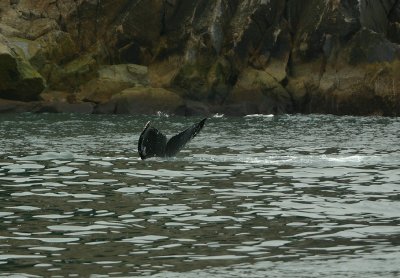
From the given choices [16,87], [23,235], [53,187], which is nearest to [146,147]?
[53,187]

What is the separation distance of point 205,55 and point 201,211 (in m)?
51.7

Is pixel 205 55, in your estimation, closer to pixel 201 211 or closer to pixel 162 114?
pixel 162 114

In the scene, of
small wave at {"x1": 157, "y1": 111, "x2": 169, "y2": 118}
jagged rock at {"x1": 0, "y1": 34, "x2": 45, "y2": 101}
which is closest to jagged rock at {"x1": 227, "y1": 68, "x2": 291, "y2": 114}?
small wave at {"x1": 157, "y1": 111, "x2": 169, "y2": 118}

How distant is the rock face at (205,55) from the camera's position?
64438mm

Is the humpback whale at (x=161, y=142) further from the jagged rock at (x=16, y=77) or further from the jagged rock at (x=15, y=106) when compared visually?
the jagged rock at (x=15, y=106)

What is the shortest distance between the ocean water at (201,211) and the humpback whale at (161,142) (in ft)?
1.52

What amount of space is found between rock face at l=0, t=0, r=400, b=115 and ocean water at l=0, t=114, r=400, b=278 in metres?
29.2

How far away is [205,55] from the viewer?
68.7 metres

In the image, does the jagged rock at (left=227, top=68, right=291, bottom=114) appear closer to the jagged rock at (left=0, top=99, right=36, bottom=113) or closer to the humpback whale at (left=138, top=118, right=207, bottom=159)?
the jagged rock at (left=0, top=99, right=36, bottom=113)

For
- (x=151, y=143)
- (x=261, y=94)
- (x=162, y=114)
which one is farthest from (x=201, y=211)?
(x=261, y=94)

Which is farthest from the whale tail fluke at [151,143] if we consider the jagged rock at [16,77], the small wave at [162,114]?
the jagged rock at [16,77]

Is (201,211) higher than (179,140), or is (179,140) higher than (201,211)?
(179,140)

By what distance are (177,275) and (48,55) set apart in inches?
2330

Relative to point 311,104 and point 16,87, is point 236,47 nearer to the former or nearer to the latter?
point 311,104
